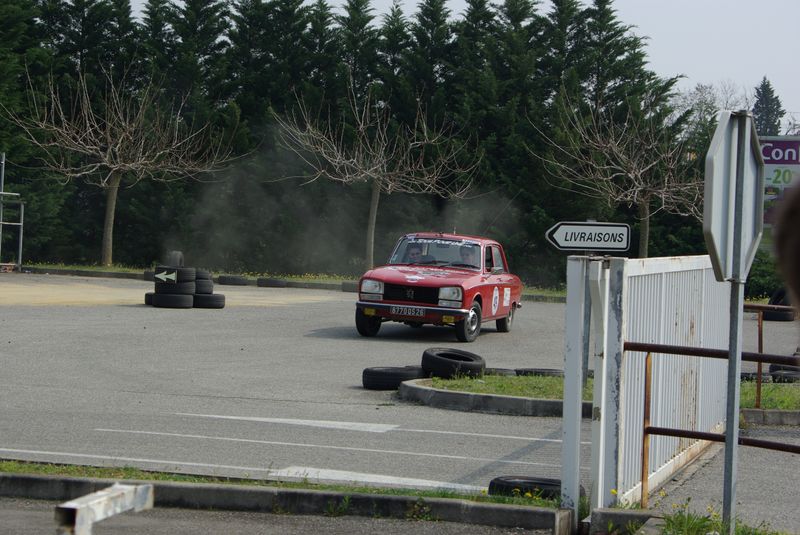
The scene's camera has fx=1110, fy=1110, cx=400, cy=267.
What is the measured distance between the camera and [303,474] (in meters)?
7.70

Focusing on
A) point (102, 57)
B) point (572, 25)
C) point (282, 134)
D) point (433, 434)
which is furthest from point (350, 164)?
point (433, 434)

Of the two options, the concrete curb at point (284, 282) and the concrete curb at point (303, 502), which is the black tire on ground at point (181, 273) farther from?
the concrete curb at point (303, 502)

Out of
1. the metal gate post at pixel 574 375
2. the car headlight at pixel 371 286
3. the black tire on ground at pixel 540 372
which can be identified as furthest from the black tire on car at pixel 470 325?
the metal gate post at pixel 574 375

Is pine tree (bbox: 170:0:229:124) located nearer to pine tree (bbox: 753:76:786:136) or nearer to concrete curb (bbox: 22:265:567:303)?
concrete curb (bbox: 22:265:567:303)

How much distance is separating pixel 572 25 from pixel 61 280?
24.5 metres

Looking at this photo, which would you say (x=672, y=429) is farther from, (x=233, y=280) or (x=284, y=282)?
(x=233, y=280)

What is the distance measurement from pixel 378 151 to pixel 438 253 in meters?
23.4

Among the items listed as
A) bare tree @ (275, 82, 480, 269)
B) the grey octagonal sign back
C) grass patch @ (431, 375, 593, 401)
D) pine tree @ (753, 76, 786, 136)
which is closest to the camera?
the grey octagonal sign back

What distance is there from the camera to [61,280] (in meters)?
32.9

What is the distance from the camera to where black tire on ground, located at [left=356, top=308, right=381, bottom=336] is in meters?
19.1

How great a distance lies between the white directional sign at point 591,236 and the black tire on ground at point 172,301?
16174mm

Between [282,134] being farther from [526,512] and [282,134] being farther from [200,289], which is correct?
[526,512]

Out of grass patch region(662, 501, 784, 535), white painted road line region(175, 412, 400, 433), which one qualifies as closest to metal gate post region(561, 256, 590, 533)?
grass patch region(662, 501, 784, 535)

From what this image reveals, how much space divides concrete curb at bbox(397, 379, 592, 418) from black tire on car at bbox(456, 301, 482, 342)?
21.6ft
